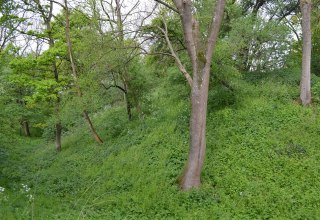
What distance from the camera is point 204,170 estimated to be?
770cm

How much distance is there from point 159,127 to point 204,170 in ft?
12.7

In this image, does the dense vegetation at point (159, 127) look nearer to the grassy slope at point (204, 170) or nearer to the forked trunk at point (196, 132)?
the grassy slope at point (204, 170)

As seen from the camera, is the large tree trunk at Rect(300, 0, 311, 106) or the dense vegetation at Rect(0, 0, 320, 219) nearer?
the dense vegetation at Rect(0, 0, 320, 219)

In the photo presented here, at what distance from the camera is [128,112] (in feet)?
44.5

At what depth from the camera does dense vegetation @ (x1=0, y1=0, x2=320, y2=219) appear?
6.68 meters

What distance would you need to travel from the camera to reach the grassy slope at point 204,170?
638 cm

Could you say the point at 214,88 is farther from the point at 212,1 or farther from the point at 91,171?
the point at 91,171

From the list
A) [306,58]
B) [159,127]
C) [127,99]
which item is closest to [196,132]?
[159,127]

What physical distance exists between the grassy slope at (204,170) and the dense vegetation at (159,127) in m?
0.04

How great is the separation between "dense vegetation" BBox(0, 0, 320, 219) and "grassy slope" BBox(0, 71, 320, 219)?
37 millimetres

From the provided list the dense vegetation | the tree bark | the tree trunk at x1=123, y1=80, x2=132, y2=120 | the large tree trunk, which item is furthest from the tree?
the tree trunk at x1=123, y1=80, x2=132, y2=120

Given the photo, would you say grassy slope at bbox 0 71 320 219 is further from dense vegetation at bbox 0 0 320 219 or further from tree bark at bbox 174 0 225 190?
tree bark at bbox 174 0 225 190

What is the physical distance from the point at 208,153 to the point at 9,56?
849 cm

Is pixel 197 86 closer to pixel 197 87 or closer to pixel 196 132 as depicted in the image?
pixel 197 87
